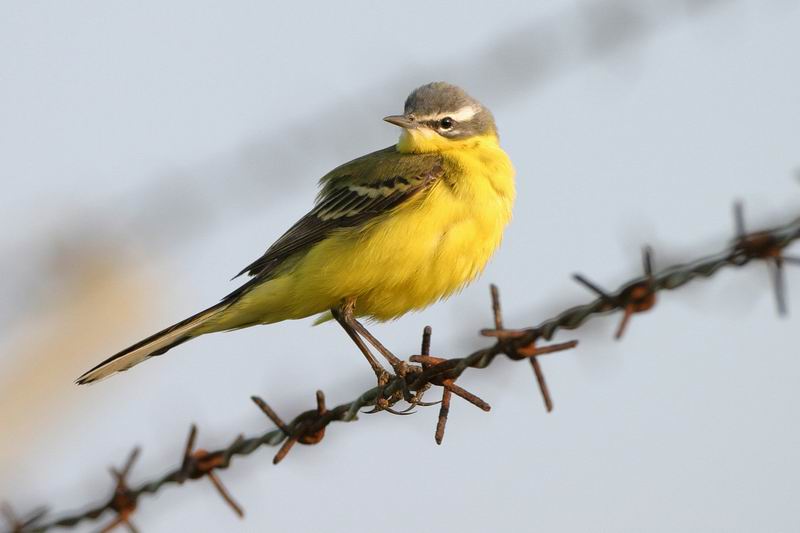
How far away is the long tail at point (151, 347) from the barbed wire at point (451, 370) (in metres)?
1.08

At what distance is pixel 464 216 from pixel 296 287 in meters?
1.28

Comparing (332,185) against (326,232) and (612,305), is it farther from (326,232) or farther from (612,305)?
(612,305)

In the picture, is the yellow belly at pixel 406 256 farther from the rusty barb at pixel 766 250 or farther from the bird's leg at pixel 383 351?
the rusty barb at pixel 766 250

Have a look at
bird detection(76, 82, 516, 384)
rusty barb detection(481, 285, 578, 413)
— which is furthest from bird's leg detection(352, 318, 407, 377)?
rusty barb detection(481, 285, 578, 413)

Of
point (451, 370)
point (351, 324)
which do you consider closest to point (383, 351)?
point (351, 324)

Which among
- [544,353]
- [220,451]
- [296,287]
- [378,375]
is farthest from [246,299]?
[544,353]

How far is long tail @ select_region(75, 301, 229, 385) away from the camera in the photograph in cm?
686

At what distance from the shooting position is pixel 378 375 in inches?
289

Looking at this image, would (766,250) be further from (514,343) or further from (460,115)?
(460,115)

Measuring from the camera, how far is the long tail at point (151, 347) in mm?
6863

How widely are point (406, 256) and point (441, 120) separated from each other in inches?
71.2

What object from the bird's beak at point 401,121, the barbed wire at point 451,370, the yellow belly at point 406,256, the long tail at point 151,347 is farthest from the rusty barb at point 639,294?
the bird's beak at point 401,121

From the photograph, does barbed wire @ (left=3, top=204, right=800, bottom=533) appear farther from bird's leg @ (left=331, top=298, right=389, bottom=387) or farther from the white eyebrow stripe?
the white eyebrow stripe

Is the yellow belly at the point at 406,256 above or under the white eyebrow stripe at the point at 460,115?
under
